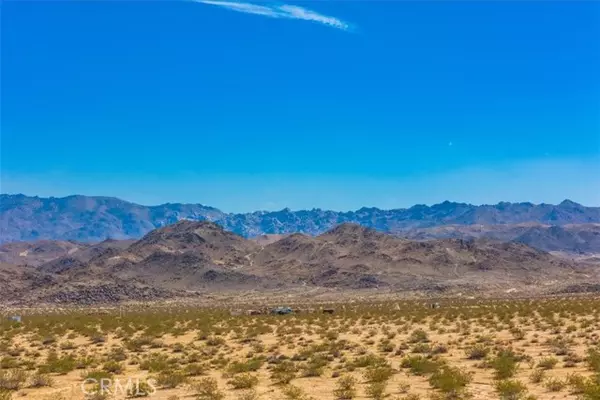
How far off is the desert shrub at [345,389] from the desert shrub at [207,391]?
3662 millimetres

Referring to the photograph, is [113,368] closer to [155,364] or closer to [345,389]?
[155,364]

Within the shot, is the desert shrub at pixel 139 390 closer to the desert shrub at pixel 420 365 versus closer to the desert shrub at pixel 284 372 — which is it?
the desert shrub at pixel 284 372

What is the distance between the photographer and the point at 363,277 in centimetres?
14075

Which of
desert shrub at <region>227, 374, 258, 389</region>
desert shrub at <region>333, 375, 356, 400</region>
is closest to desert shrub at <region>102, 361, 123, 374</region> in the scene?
desert shrub at <region>227, 374, 258, 389</region>

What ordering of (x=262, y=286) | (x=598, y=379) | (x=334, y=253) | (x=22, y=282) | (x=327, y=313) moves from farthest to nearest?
(x=334, y=253)
(x=262, y=286)
(x=22, y=282)
(x=327, y=313)
(x=598, y=379)

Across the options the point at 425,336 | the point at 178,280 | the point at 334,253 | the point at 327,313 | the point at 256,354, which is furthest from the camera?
the point at 334,253

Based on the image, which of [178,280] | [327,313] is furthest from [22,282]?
[327,313]

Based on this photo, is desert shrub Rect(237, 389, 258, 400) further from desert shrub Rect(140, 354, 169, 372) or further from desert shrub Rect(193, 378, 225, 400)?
desert shrub Rect(140, 354, 169, 372)

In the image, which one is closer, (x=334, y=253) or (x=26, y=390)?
(x=26, y=390)

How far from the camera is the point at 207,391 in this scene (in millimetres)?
17844

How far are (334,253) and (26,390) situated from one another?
15398 centimetres

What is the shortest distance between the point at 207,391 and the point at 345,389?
4459 millimetres

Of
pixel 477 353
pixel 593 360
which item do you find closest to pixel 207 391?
pixel 477 353

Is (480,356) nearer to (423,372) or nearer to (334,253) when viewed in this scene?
(423,372)
